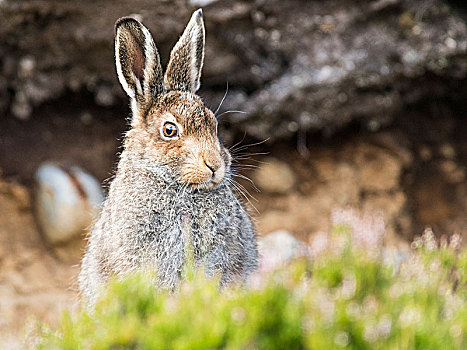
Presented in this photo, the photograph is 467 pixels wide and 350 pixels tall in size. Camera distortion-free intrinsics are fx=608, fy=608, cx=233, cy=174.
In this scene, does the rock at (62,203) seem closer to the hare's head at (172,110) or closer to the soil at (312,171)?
the soil at (312,171)

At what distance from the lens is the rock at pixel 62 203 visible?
655cm

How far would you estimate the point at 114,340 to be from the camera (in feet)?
8.11

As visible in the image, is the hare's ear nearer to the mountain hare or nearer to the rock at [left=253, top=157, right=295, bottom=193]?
the mountain hare

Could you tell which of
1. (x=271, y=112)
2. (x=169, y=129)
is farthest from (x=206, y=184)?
(x=271, y=112)

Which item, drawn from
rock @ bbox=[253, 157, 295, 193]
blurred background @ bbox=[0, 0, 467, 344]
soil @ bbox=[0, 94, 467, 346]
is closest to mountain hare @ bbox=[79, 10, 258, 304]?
blurred background @ bbox=[0, 0, 467, 344]

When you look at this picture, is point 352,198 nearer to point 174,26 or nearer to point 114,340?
point 174,26

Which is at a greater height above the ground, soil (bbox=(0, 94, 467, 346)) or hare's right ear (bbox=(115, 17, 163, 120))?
hare's right ear (bbox=(115, 17, 163, 120))

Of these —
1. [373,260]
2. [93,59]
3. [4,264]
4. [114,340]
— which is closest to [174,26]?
[93,59]

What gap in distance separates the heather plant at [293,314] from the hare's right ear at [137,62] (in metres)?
1.47

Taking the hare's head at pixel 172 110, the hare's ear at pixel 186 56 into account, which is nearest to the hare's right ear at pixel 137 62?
the hare's head at pixel 172 110

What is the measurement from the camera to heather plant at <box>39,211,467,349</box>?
94.2 inches

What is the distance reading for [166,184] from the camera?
12.7 ft

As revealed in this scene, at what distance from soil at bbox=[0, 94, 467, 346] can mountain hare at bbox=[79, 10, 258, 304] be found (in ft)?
9.59

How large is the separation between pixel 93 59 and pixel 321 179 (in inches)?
125
